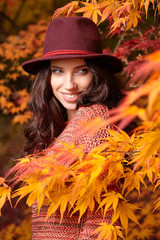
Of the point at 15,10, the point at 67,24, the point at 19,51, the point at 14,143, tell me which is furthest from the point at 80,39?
the point at 15,10

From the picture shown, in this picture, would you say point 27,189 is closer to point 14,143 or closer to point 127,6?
point 127,6

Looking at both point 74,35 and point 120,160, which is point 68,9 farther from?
point 120,160

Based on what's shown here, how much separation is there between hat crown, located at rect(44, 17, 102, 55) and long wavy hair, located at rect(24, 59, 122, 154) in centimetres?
10

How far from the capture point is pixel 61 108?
207cm

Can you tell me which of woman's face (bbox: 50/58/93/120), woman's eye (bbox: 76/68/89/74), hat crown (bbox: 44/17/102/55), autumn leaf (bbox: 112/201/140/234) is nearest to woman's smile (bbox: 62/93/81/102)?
woman's face (bbox: 50/58/93/120)

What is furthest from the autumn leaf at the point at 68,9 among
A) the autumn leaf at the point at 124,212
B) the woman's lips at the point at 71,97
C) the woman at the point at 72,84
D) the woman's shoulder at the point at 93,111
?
the autumn leaf at the point at 124,212

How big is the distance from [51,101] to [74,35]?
45 centimetres

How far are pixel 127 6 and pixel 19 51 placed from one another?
2.61 m

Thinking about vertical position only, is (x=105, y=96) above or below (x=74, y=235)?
above

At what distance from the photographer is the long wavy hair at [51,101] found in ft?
6.02

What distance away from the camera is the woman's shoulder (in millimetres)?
1699

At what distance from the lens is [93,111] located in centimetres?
172

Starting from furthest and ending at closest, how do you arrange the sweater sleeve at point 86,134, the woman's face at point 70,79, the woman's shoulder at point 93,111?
the woman's face at point 70,79 < the woman's shoulder at point 93,111 < the sweater sleeve at point 86,134

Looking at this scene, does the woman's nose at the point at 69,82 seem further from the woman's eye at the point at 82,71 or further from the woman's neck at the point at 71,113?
the woman's neck at the point at 71,113
